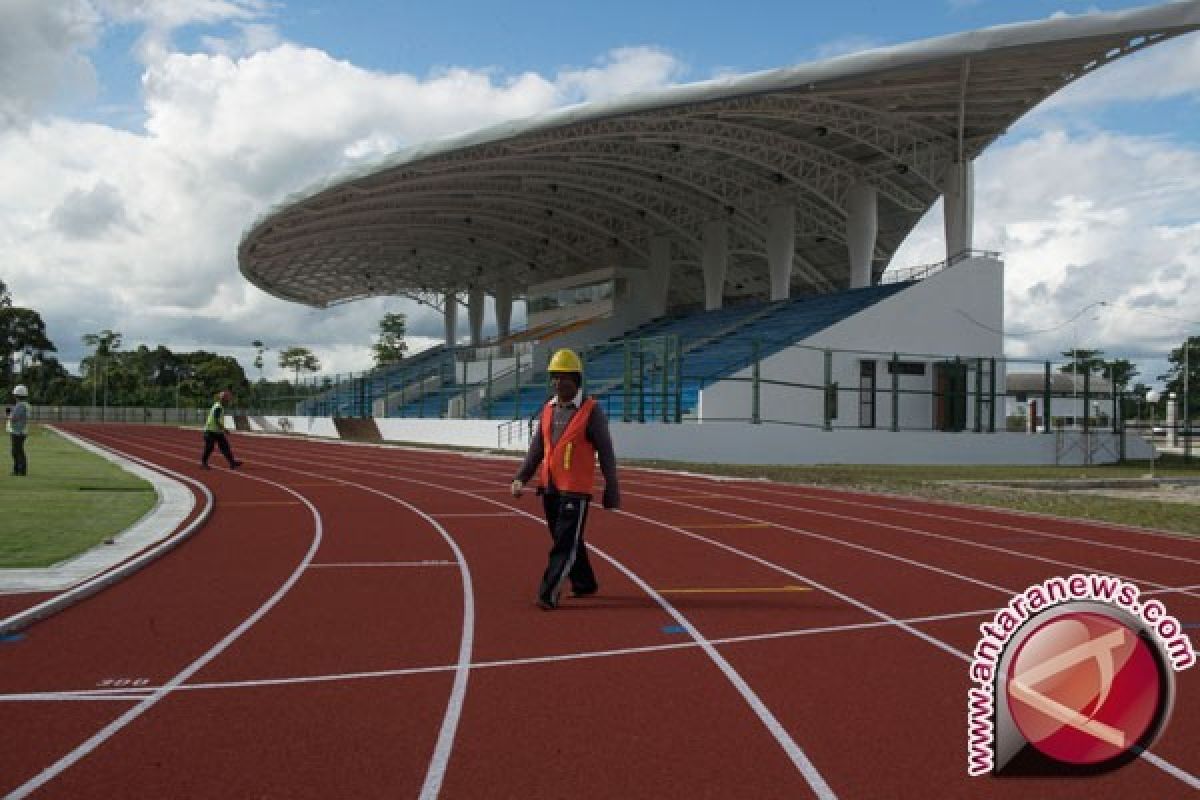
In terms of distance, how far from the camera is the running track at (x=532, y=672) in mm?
3979

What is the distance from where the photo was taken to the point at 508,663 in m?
5.71

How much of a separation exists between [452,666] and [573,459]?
187cm

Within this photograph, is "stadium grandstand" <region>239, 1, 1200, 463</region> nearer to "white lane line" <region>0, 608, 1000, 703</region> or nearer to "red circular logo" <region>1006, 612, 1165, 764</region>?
"white lane line" <region>0, 608, 1000, 703</region>

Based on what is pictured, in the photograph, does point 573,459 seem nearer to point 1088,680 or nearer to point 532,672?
point 532,672

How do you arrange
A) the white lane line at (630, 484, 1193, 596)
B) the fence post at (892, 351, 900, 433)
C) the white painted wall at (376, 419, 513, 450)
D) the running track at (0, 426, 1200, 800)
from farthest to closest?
the white painted wall at (376, 419, 513, 450)
the fence post at (892, 351, 900, 433)
the white lane line at (630, 484, 1193, 596)
the running track at (0, 426, 1200, 800)

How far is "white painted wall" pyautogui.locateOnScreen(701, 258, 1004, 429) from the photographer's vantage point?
30.8 m

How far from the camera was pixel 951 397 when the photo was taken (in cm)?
3397

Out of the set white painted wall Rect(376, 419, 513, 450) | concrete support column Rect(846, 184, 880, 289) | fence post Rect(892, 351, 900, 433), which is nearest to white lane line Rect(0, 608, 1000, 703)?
fence post Rect(892, 351, 900, 433)

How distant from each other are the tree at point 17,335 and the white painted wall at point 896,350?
8613 cm

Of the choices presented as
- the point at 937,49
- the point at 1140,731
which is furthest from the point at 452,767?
the point at 937,49

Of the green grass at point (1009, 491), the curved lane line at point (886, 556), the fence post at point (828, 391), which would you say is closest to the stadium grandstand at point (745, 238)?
the fence post at point (828, 391)

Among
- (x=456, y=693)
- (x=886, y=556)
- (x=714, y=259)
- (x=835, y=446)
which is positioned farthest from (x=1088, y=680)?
(x=714, y=259)

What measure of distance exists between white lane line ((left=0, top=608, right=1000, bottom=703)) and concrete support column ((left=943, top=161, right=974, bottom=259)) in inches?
1262

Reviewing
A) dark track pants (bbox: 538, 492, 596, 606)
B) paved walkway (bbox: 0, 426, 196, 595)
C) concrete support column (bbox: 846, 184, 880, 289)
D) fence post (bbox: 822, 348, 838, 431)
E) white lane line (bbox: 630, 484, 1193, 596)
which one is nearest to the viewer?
dark track pants (bbox: 538, 492, 596, 606)
